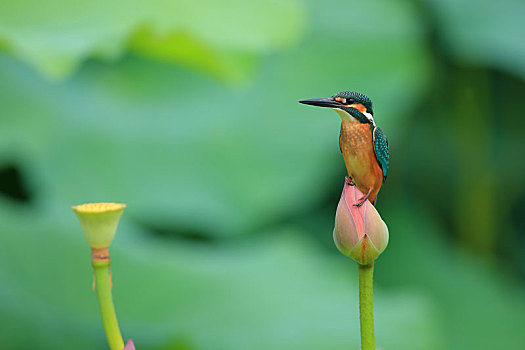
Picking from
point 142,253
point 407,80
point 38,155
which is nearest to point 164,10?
point 142,253

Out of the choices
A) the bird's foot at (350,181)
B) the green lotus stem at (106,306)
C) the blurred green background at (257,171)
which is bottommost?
the green lotus stem at (106,306)

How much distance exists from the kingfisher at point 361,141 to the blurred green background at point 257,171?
0.59 metres

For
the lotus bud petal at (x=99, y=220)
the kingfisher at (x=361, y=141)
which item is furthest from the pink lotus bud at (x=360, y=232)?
the lotus bud petal at (x=99, y=220)

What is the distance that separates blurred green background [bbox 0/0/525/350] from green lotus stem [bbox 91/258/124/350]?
1.78 ft

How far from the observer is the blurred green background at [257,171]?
3.94ft

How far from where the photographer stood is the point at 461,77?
212 centimetres

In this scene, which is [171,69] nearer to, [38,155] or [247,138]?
[247,138]

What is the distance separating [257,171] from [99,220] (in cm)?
148

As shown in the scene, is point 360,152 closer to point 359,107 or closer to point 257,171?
point 359,107

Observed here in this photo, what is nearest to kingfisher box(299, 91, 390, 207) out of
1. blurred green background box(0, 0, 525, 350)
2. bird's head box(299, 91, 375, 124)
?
bird's head box(299, 91, 375, 124)

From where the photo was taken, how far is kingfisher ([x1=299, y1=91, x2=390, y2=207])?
385mm

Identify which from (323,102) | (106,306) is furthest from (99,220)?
(323,102)

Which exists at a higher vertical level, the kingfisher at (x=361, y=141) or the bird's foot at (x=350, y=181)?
the kingfisher at (x=361, y=141)

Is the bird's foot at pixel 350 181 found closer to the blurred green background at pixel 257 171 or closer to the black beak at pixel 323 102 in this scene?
the black beak at pixel 323 102
